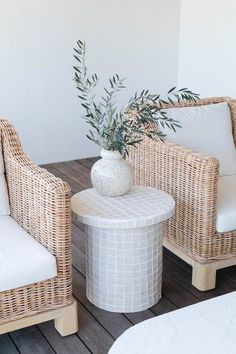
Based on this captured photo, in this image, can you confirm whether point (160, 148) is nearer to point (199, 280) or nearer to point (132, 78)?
point (199, 280)

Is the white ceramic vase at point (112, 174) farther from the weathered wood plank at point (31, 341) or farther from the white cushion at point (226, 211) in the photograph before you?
the weathered wood plank at point (31, 341)

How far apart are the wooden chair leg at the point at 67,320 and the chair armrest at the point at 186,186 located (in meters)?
0.68

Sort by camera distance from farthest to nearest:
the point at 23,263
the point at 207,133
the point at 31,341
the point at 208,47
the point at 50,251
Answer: the point at 208,47 < the point at 207,133 < the point at 31,341 < the point at 50,251 < the point at 23,263

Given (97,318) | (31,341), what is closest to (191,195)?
(97,318)

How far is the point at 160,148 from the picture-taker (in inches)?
100

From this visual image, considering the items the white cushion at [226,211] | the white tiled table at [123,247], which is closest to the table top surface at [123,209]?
the white tiled table at [123,247]

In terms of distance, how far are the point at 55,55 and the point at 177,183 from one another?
2.18 meters

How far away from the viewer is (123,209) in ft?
7.00

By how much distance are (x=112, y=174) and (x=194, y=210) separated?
46 cm

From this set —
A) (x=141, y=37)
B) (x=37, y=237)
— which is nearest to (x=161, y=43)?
(x=141, y=37)

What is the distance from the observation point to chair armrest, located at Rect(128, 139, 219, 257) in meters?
2.27

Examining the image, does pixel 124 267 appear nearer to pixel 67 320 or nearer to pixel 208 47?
pixel 67 320

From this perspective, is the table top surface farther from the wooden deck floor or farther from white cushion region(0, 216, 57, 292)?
the wooden deck floor

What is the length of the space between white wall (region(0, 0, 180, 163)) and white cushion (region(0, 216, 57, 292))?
2.36 meters
